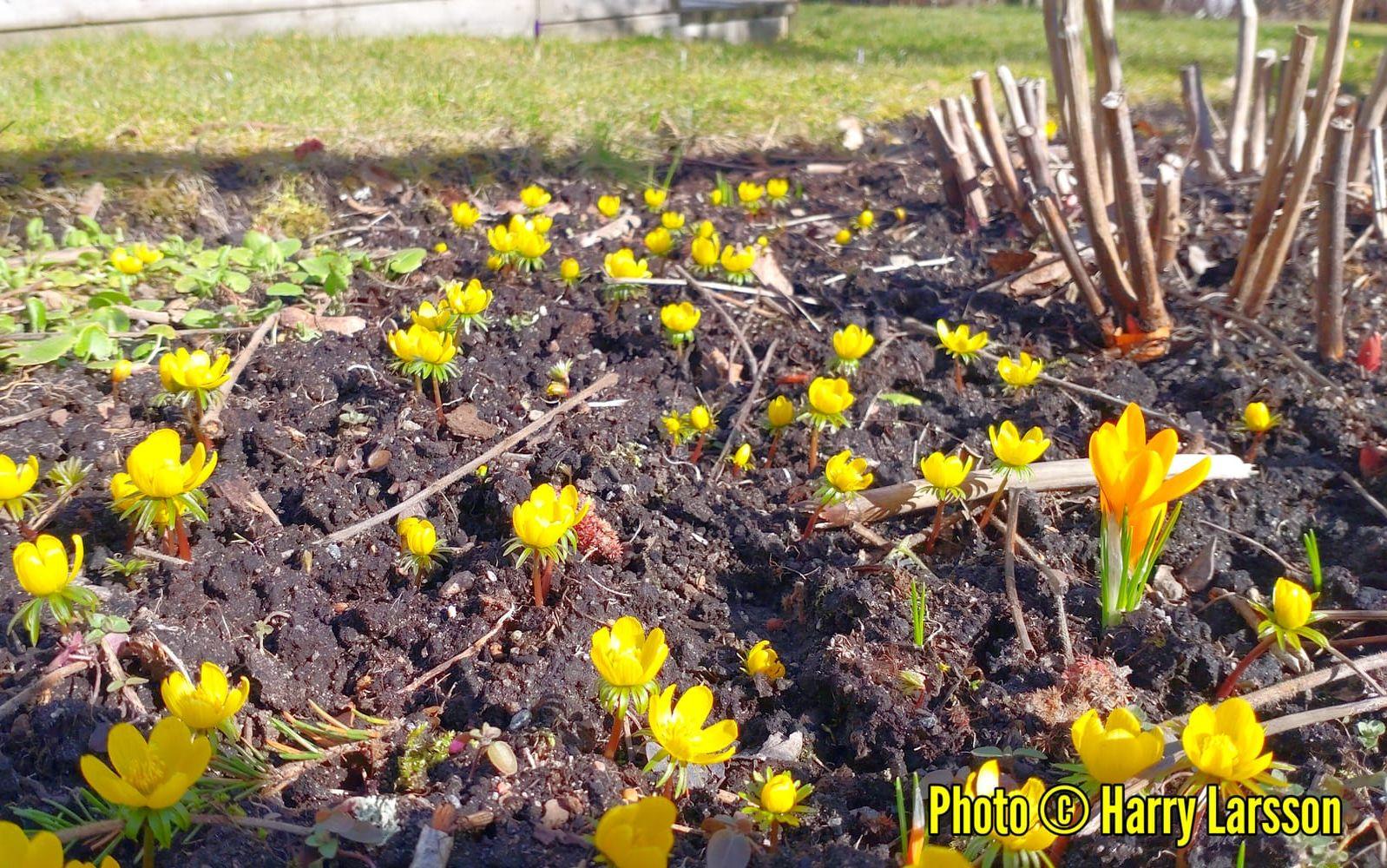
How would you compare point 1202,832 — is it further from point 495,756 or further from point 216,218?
point 216,218

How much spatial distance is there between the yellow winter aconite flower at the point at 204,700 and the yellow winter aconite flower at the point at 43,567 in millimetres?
236

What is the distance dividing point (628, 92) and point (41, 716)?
4.38m

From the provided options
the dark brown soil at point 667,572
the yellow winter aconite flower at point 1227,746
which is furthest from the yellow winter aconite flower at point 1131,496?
the yellow winter aconite flower at point 1227,746

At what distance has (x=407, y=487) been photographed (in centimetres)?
201

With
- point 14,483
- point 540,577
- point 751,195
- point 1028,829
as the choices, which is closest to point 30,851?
point 14,483

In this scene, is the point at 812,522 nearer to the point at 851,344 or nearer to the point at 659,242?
the point at 851,344

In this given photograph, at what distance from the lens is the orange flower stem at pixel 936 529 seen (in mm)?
1901

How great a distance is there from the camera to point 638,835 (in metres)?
1.16

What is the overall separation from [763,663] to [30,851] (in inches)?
40.7

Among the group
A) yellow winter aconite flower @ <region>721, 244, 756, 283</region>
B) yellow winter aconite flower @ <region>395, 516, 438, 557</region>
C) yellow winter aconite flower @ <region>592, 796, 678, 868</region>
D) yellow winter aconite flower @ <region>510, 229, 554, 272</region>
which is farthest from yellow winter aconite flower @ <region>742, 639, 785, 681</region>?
yellow winter aconite flower @ <region>510, 229, 554, 272</region>

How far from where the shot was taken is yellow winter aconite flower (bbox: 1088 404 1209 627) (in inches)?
61.4

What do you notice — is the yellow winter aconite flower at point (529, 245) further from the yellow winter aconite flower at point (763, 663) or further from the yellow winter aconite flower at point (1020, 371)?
the yellow winter aconite flower at point (763, 663)

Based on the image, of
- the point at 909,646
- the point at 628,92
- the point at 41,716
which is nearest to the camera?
the point at 41,716

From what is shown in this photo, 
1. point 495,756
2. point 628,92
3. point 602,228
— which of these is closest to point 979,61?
point 628,92
